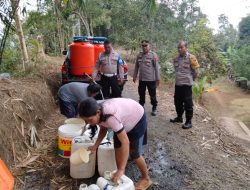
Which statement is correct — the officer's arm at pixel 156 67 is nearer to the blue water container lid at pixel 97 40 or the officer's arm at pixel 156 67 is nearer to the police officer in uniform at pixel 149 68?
the police officer in uniform at pixel 149 68

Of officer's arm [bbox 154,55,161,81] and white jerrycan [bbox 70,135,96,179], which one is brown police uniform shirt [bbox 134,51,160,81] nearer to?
officer's arm [bbox 154,55,161,81]

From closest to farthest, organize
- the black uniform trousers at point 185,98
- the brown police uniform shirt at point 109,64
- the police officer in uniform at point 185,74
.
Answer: the police officer in uniform at point 185,74
the black uniform trousers at point 185,98
the brown police uniform shirt at point 109,64

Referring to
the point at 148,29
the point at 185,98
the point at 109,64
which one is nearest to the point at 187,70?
the point at 185,98

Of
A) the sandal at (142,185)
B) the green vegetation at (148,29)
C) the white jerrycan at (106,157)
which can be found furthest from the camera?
→ the green vegetation at (148,29)

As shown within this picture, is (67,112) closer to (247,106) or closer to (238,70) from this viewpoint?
(247,106)

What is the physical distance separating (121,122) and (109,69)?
12.3 ft

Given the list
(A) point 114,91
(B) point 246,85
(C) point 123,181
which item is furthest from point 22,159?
(B) point 246,85

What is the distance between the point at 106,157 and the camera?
411cm

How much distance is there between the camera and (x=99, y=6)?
74.1ft

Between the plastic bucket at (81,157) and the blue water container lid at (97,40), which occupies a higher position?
the blue water container lid at (97,40)

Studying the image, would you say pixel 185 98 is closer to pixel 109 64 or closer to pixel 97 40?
pixel 109 64

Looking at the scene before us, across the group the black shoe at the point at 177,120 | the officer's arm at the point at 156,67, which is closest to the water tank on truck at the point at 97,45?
the officer's arm at the point at 156,67

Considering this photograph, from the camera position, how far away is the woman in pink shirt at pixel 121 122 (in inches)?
122

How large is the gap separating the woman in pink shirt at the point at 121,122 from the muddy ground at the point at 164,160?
68 cm
